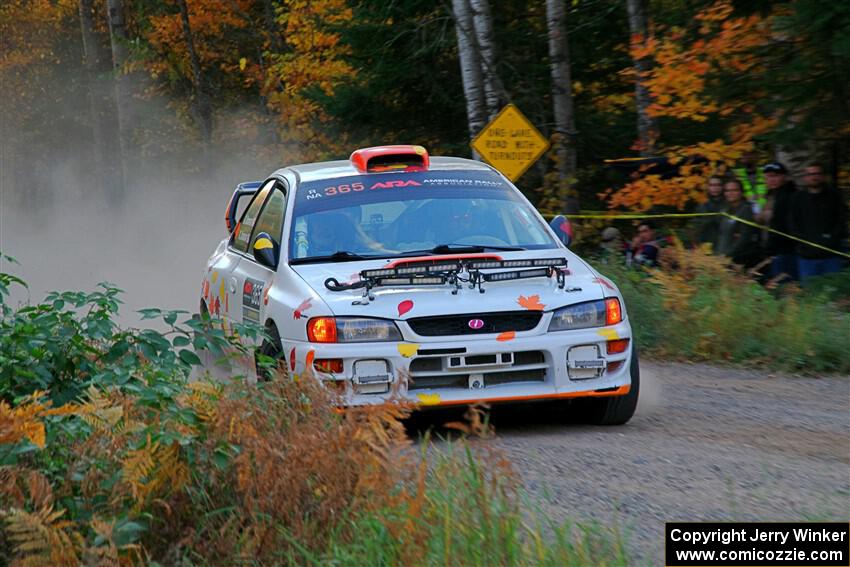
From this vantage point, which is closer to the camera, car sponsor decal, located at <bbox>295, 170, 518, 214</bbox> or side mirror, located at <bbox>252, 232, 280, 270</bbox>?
side mirror, located at <bbox>252, 232, 280, 270</bbox>

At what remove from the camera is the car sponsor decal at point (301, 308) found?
7.61 m

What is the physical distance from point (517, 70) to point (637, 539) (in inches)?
771

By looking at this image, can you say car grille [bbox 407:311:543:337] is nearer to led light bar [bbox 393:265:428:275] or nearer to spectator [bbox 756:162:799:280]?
led light bar [bbox 393:265:428:275]

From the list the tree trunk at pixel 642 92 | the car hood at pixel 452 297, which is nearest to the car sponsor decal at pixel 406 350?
the car hood at pixel 452 297

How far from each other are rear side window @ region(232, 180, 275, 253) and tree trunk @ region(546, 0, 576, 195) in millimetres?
Answer: 9679

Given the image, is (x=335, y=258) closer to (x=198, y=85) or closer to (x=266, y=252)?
(x=266, y=252)

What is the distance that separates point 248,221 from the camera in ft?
33.6

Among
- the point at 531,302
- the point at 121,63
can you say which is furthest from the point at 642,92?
the point at 121,63

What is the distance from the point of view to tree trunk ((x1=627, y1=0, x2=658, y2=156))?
20.2m

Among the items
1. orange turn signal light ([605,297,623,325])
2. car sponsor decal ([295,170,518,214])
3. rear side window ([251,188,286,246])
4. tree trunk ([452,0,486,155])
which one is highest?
tree trunk ([452,0,486,155])

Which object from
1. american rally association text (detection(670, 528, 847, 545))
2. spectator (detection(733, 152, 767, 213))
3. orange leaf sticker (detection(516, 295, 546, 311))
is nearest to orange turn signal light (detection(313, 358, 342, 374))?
orange leaf sticker (detection(516, 295, 546, 311))

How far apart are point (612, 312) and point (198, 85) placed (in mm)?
32503

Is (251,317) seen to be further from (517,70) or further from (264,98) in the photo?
(264,98)

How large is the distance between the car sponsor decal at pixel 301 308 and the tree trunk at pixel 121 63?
28.2 meters
